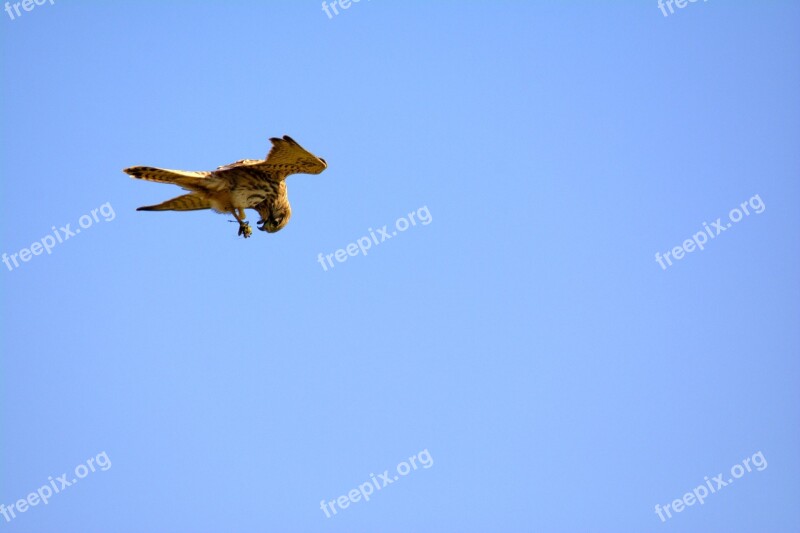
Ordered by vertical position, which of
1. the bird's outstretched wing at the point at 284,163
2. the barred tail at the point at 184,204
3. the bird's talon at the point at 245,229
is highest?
the barred tail at the point at 184,204

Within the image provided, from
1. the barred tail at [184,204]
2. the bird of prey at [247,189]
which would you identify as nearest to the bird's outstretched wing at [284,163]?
the bird of prey at [247,189]

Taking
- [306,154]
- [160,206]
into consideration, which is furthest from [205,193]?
[306,154]

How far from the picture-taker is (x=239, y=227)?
12805 mm

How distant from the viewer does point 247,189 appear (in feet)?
42.1

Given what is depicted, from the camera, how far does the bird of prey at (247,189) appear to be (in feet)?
41.5

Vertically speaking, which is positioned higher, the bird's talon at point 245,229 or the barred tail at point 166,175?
the barred tail at point 166,175

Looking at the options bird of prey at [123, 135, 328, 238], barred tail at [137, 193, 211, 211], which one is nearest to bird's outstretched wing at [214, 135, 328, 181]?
bird of prey at [123, 135, 328, 238]

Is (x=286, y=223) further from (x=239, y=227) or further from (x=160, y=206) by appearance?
(x=160, y=206)

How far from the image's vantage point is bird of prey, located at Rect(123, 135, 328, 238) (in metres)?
12.6

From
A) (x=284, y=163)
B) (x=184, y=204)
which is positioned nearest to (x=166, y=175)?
(x=184, y=204)

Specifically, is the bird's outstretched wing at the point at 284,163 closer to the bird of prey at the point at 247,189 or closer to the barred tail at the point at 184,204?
the bird of prey at the point at 247,189

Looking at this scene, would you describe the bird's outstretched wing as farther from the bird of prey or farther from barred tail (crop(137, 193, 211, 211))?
barred tail (crop(137, 193, 211, 211))

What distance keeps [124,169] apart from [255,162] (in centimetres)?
162

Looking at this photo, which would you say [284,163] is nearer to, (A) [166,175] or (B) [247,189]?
(B) [247,189]
